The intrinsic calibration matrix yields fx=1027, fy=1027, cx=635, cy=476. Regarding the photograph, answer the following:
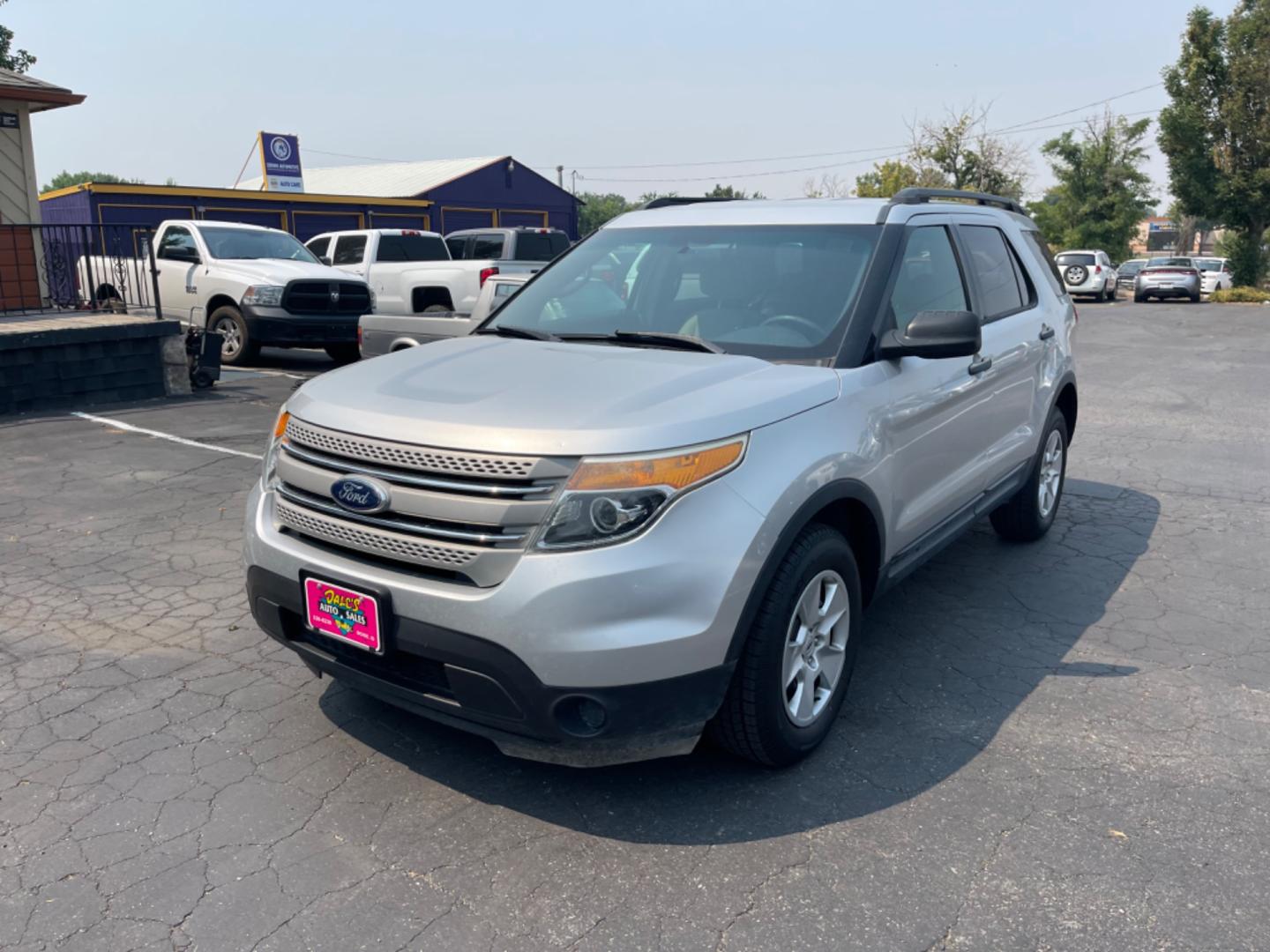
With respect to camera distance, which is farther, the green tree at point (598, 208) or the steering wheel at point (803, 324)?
the green tree at point (598, 208)

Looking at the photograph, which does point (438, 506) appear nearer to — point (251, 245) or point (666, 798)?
point (666, 798)

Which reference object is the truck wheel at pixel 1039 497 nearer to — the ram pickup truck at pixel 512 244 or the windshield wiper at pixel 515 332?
the windshield wiper at pixel 515 332

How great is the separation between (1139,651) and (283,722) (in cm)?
359

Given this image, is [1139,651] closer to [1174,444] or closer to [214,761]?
[214,761]

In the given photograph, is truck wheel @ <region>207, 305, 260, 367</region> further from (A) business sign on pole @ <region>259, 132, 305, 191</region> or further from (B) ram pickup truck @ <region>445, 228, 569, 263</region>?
(A) business sign on pole @ <region>259, 132, 305, 191</region>

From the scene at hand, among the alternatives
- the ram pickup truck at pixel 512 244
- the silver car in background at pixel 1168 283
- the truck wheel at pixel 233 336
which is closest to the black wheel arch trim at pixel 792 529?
the truck wheel at pixel 233 336

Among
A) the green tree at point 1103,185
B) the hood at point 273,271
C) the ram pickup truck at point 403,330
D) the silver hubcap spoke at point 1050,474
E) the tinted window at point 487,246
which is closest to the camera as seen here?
A: the silver hubcap spoke at point 1050,474

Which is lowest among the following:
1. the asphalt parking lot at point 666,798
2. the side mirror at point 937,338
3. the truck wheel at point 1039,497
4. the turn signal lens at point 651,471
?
the asphalt parking lot at point 666,798

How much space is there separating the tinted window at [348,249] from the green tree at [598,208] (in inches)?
1703

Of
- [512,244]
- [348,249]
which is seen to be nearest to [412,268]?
[348,249]

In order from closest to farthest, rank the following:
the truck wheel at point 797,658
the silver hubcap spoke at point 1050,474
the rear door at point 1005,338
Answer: the truck wheel at point 797,658 < the rear door at point 1005,338 < the silver hubcap spoke at point 1050,474

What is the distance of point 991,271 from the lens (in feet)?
17.4

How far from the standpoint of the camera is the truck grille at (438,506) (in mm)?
2889

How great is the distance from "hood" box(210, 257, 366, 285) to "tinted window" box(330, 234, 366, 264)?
84.1 inches
